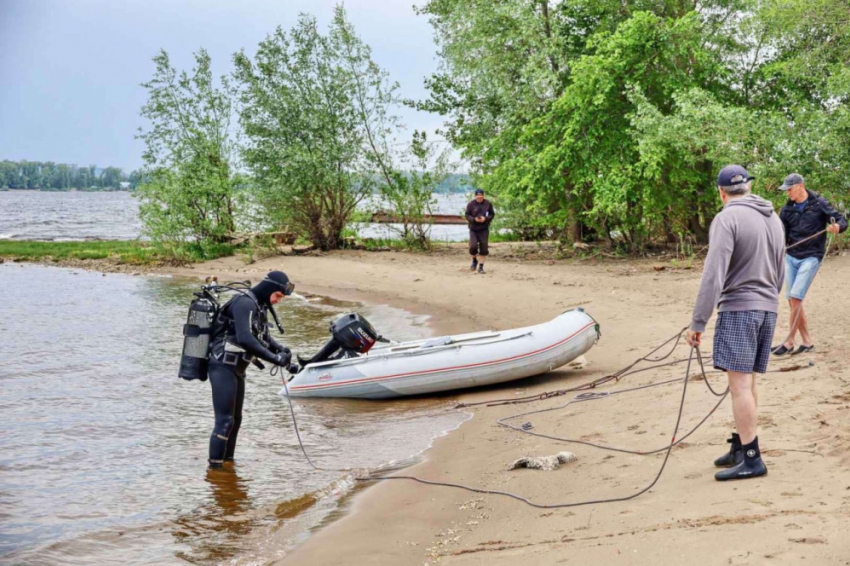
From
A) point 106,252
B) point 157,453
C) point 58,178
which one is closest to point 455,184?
point 106,252

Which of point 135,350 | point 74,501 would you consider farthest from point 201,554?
point 135,350

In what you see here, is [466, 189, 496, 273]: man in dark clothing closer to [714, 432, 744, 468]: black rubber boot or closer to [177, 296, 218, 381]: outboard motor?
[177, 296, 218, 381]: outboard motor

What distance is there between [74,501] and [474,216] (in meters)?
12.7

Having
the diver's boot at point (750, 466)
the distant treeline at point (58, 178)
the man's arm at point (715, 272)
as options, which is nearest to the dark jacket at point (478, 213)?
the man's arm at point (715, 272)

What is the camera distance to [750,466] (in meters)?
4.98

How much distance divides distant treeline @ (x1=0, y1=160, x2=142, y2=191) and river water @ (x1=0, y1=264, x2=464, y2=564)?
154m

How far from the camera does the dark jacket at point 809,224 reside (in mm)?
8711

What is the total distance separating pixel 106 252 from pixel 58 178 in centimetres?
14418

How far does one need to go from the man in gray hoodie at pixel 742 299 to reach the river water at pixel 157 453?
3.08m

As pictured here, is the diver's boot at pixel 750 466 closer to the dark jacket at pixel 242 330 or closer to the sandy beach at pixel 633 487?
the sandy beach at pixel 633 487

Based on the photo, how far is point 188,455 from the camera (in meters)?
8.38

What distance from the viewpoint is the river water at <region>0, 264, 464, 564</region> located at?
6219 millimetres

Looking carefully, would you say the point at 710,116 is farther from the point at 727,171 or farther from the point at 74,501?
the point at 74,501

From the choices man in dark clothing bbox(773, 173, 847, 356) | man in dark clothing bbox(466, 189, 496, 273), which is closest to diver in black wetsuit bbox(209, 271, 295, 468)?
man in dark clothing bbox(773, 173, 847, 356)
